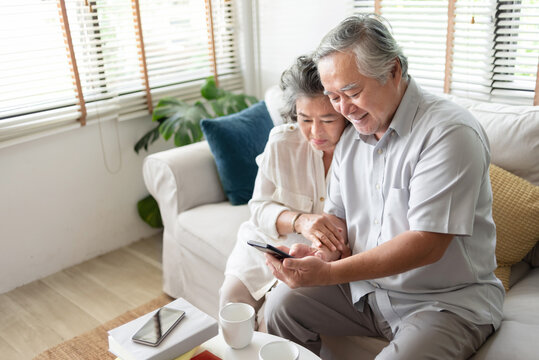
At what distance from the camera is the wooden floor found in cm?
221

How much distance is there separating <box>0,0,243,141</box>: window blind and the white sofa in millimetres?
620

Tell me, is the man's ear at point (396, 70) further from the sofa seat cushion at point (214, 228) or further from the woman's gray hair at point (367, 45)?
the sofa seat cushion at point (214, 228)

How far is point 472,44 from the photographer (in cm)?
237

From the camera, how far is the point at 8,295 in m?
2.53

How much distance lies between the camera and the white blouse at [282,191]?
1.74 metres

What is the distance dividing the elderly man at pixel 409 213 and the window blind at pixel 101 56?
1.65 metres

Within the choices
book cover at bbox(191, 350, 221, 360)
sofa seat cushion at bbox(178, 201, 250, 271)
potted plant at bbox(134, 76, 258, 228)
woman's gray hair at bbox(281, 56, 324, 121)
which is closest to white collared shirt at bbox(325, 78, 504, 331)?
woman's gray hair at bbox(281, 56, 324, 121)

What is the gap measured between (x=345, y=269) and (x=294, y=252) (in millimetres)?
219

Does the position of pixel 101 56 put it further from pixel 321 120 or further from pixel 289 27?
pixel 321 120

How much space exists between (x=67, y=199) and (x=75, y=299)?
0.54m

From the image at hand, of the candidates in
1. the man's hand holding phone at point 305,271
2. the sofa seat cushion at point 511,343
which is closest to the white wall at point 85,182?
the man's hand holding phone at point 305,271

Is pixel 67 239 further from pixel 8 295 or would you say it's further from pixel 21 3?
pixel 21 3

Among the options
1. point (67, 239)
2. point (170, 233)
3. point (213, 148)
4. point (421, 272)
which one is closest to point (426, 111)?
point (421, 272)

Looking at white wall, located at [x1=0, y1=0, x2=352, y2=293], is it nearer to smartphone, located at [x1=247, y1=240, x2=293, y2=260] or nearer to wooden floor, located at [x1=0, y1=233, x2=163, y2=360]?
wooden floor, located at [x1=0, y1=233, x2=163, y2=360]
